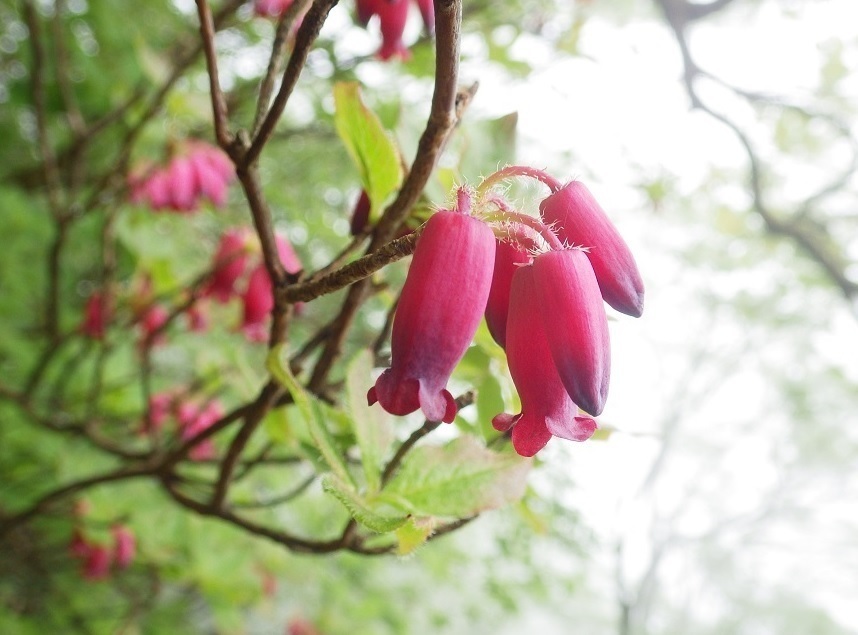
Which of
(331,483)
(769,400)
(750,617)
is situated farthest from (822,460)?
(331,483)

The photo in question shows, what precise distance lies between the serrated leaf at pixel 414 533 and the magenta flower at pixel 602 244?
0.58 feet

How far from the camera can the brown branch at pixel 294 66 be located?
391 millimetres

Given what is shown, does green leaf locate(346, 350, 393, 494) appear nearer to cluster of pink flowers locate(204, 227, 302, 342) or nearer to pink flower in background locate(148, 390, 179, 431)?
cluster of pink flowers locate(204, 227, 302, 342)

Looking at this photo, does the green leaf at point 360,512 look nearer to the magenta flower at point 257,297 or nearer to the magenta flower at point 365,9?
the magenta flower at point 365,9

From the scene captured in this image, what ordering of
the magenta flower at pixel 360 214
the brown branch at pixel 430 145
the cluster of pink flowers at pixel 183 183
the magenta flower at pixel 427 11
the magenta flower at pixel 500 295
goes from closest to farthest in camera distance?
the brown branch at pixel 430 145
the magenta flower at pixel 500 295
the magenta flower at pixel 360 214
the magenta flower at pixel 427 11
the cluster of pink flowers at pixel 183 183

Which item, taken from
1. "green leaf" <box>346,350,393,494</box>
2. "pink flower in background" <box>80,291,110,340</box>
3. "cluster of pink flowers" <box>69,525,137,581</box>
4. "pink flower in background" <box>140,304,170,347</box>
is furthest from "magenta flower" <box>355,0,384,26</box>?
"cluster of pink flowers" <box>69,525,137,581</box>

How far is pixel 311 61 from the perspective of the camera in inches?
69.4

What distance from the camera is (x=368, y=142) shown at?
1.68ft

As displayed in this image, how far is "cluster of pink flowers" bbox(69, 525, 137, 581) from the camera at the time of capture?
1746 millimetres

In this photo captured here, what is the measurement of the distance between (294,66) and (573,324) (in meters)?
0.22

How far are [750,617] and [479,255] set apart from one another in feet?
Result: 36.7

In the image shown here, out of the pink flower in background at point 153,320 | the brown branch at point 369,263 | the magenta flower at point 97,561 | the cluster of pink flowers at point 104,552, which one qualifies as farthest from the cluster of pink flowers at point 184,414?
the brown branch at point 369,263

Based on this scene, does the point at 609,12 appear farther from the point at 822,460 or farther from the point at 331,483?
the point at 822,460

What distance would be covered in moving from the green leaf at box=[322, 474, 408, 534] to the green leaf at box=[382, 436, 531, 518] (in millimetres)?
58
